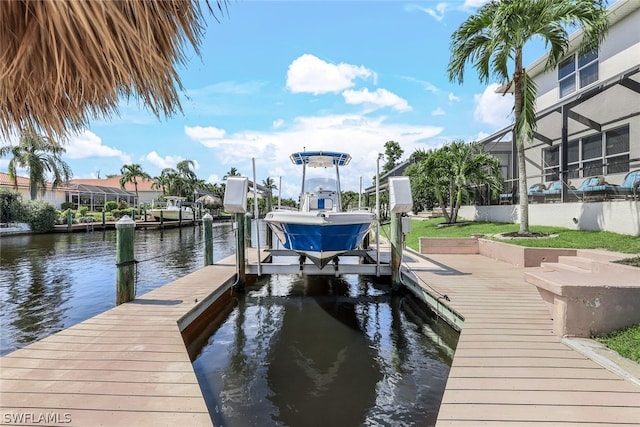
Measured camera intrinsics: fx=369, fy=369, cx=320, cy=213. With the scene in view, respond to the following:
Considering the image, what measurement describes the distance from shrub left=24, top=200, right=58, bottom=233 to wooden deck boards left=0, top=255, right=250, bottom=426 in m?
27.5

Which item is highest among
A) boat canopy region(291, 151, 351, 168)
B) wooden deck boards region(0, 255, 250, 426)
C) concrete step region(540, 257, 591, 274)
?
boat canopy region(291, 151, 351, 168)

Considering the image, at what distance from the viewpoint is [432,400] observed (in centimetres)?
423

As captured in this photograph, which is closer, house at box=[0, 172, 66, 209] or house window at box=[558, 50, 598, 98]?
house window at box=[558, 50, 598, 98]

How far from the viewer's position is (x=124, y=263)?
19.8 feet

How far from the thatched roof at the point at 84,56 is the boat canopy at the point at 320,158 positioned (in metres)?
7.32

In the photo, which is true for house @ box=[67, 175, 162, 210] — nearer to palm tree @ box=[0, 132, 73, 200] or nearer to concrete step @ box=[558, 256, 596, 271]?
palm tree @ box=[0, 132, 73, 200]

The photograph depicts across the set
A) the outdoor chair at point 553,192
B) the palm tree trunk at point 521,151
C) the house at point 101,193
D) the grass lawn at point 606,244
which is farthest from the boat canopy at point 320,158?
the house at point 101,193

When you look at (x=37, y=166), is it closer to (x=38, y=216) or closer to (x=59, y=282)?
(x=38, y=216)

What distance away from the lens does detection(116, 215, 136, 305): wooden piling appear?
19.8ft

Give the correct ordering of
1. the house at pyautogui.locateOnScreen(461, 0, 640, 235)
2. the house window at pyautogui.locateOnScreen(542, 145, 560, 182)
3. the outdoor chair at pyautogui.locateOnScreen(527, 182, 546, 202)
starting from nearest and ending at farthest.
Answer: the house at pyautogui.locateOnScreen(461, 0, 640, 235)
the outdoor chair at pyautogui.locateOnScreen(527, 182, 546, 202)
the house window at pyautogui.locateOnScreen(542, 145, 560, 182)

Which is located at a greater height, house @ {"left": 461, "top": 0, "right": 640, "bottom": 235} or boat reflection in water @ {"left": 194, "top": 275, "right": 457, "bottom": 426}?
house @ {"left": 461, "top": 0, "right": 640, "bottom": 235}

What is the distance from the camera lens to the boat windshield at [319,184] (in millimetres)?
10123

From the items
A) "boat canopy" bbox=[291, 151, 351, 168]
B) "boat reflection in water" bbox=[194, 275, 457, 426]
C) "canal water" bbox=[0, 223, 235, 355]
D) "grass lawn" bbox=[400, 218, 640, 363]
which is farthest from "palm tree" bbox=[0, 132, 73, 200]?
"grass lawn" bbox=[400, 218, 640, 363]

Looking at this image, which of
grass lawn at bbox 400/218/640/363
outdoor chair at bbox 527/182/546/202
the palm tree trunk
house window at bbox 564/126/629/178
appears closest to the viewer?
A: grass lawn at bbox 400/218/640/363
